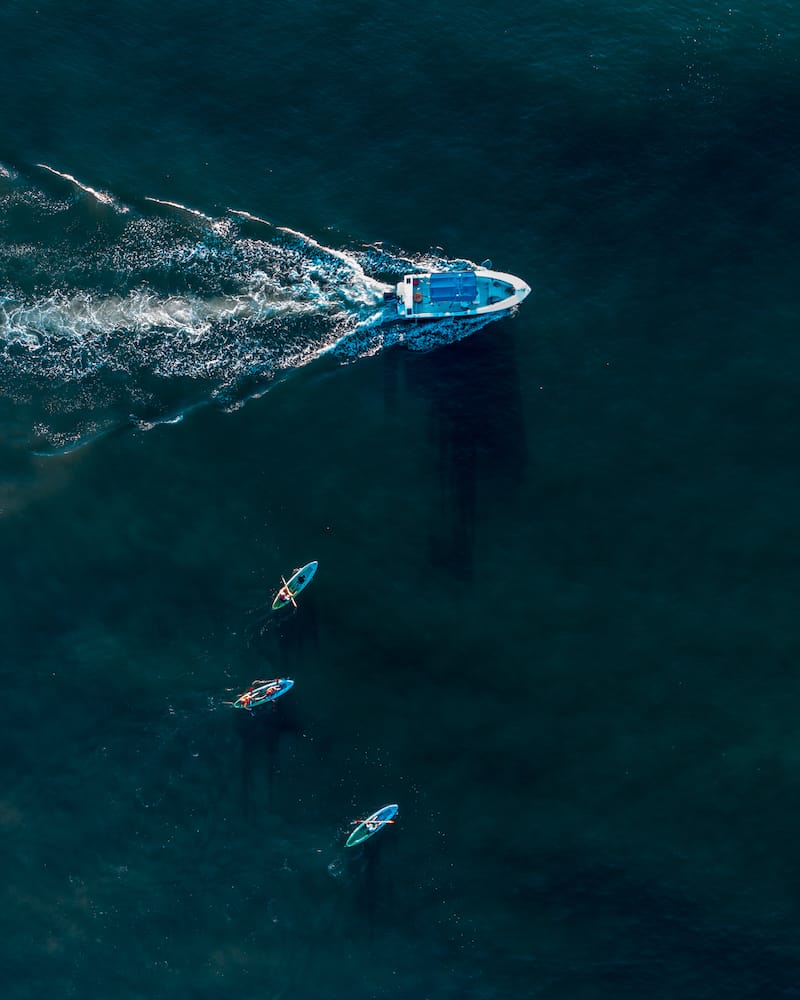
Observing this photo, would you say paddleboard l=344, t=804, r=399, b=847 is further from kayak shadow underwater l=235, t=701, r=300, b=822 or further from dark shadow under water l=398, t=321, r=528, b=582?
dark shadow under water l=398, t=321, r=528, b=582

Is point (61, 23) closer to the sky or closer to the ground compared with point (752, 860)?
closer to the sky

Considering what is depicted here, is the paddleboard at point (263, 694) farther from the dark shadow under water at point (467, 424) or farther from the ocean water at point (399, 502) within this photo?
the dark shadow under water at point (467, 424)

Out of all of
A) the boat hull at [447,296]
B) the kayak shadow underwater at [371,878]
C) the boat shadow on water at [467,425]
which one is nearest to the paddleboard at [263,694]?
the kayak shadow underwater at [371,878]

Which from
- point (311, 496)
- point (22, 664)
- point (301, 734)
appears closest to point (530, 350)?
point (311, 496)

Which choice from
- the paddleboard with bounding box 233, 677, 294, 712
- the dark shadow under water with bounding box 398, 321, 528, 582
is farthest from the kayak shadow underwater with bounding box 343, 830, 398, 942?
the dark shadow under water with bounding box 398, 321, 528, 582

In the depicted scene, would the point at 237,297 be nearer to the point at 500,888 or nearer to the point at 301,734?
the point at 301,734

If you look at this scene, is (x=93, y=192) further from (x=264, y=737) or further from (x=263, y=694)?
(x=264, y=737)

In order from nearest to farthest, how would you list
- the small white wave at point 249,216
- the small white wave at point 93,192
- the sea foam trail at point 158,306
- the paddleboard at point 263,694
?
the paddleboard at point 263,694 < the sea foam trail at point 158,306 < the small white wave at point 249,216 < the small white wave at point 93,192
